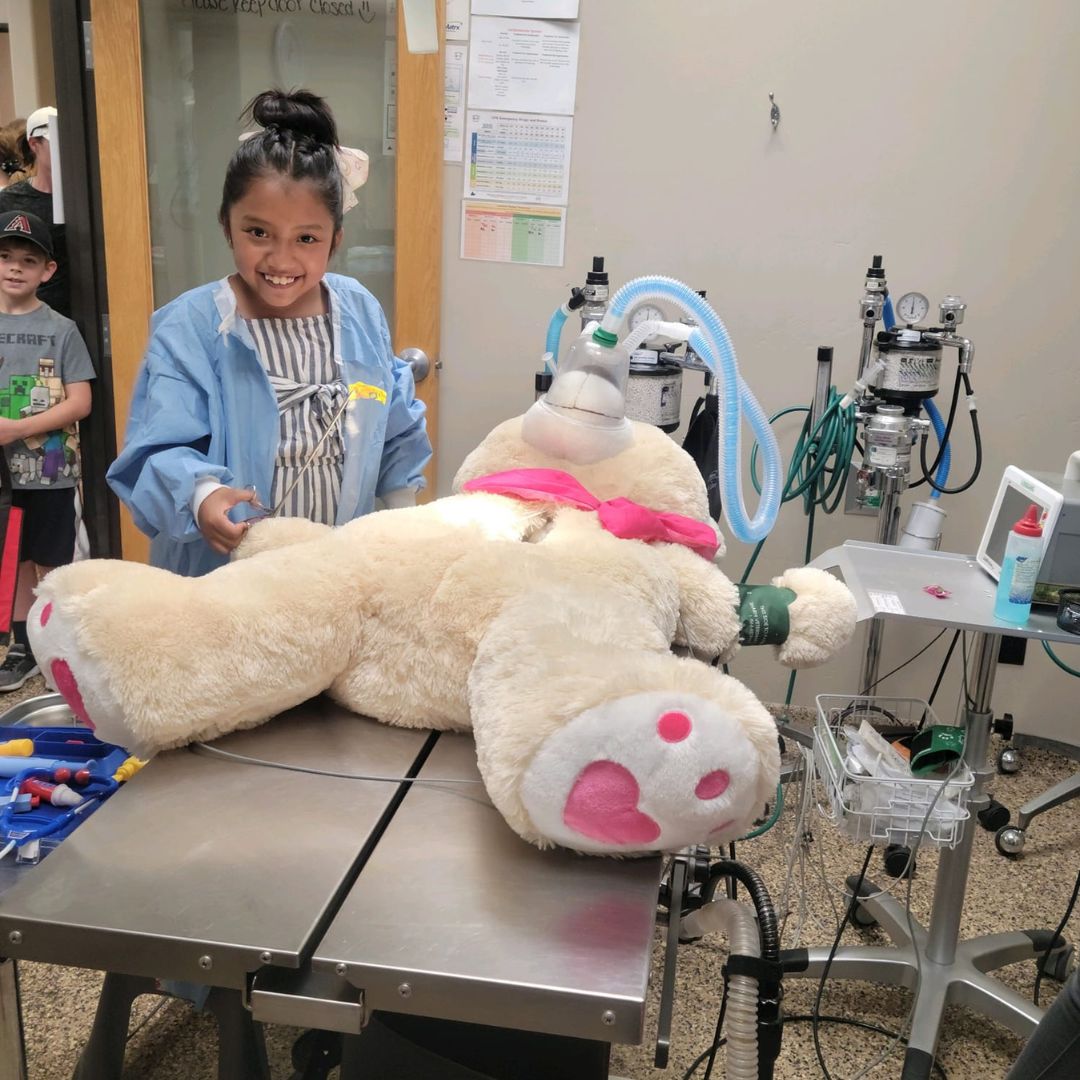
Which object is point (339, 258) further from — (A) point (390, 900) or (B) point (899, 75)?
(A) point (390, 900)

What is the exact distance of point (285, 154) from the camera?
4.66 ft

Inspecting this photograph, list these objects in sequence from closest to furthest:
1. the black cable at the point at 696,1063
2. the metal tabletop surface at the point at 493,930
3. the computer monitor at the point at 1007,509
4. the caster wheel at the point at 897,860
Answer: the metal tabletop surface at the point at 493,930, the black cable at the point at 696,1063, the computer monitor at the point at 1007,509, the caster wheel at the point at 897,860

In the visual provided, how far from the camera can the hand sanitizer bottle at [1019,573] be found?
158 centimetres

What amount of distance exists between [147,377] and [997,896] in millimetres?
1958

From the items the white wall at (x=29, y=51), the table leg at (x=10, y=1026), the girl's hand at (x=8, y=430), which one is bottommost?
the table leg at (x=10, y=1026)

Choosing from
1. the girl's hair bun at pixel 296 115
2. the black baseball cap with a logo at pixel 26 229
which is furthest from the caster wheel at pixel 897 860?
the black baseball cap with a logo at pixel 26 229

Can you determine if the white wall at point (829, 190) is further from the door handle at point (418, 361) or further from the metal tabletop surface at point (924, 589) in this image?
the metal tabletop surface at point (924, 589)

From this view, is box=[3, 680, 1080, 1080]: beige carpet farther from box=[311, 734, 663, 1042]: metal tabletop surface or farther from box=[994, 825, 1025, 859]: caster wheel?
box=[311, 734, 663, 1042]: metal tabletop surface

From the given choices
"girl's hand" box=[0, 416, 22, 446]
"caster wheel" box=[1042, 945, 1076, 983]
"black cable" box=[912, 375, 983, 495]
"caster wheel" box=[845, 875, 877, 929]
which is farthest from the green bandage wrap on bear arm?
"girl's hand" box=[0, 416, 22, 446]

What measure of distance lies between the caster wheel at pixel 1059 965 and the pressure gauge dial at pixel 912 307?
1353 millimetres

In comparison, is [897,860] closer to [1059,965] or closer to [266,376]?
[1059,965]

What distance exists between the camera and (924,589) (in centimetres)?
171

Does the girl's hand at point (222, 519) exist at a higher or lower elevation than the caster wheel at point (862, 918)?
higher

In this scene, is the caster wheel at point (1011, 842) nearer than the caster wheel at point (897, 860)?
No
